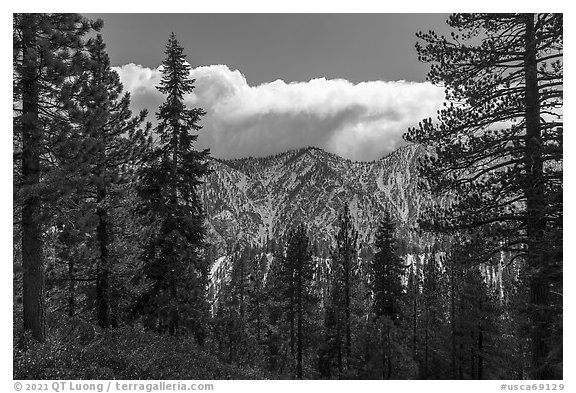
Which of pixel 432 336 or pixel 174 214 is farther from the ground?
pixel 174 214

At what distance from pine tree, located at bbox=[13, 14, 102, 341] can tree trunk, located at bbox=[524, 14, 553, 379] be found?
11.2 meters

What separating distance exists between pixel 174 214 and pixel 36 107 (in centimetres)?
937

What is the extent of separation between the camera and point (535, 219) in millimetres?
8953

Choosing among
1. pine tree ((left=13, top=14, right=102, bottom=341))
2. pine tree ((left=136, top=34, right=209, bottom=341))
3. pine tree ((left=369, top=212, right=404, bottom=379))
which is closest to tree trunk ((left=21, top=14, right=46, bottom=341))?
pine tree ((left=13, top=14, right=102, bottom=341))

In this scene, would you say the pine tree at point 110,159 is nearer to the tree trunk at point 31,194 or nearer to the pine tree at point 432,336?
the tree trunk at point 31,194

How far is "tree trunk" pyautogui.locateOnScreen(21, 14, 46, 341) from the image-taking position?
9477mm

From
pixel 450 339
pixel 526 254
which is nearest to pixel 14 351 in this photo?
pixel 526 254

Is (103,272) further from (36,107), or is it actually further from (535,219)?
(535,219)

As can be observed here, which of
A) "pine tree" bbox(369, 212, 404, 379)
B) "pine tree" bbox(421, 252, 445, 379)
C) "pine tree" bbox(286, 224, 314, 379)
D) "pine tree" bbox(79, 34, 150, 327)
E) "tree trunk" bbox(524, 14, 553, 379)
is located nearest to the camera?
"tree trunk" bbox(524, 14, 553, 379)

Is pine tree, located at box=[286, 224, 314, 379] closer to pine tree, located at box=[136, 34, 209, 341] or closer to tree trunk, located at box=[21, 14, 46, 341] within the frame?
pine tree, located at box=[136, 34, 209, 341]

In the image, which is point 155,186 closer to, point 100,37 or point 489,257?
point 100,37

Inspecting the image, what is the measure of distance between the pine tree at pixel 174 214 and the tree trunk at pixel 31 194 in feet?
26.0

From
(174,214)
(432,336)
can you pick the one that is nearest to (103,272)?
(174,214)
